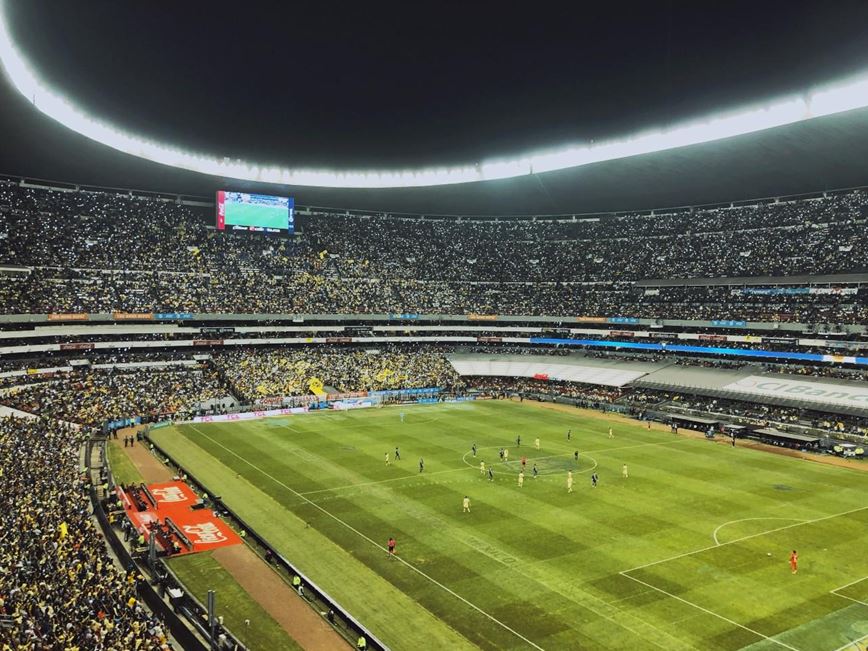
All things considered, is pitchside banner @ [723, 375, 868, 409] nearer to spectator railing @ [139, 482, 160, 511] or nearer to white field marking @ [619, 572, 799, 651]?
white field marking @ [619, 572, 799, 651]

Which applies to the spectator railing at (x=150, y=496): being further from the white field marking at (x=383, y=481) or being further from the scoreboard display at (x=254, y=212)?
the scoreboard display at (x=254, y=212)

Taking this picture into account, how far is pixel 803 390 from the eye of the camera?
65.4 metres

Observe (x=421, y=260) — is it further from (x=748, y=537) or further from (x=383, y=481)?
(x=748, y=537)

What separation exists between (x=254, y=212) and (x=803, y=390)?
71.8 m

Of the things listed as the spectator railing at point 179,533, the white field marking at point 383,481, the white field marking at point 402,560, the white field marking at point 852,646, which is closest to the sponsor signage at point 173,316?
the white field marking at point 402,560

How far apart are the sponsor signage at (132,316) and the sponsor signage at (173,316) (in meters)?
0.87

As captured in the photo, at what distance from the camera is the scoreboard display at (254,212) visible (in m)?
91.8

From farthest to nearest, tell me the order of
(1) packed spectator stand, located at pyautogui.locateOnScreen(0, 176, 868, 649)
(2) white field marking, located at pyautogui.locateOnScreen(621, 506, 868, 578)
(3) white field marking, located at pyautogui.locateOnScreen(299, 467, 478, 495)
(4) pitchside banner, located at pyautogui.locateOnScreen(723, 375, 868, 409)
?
(1) packed spectator stand, located at pyautogui.locateOnScreen(0, 176, 868, 649), (4) pitchside banner, located at pyautogui.locateOnScreen(723, 375, 868, 409), (3) white field marking, located at pyautogui.locateOnScreen(299, 467, 478, 495), (2) white field marking, located at pyautogui.locateOnScreen(621, 506, 868, 578)

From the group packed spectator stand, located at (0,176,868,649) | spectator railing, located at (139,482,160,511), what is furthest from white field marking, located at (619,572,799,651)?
packed spectator stand, located at (0,176,868,649)

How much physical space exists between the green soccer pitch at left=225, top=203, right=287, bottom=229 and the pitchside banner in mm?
63462

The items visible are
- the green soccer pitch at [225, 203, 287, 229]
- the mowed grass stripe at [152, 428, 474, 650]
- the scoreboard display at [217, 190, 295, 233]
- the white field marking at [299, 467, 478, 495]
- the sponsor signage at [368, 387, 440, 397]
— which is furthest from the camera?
the green soccer pitch at [225, 203, 287, 229]

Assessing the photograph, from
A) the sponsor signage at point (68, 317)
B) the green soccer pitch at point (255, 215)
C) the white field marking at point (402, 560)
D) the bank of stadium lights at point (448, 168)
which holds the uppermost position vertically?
the bank of stadium lights at point (448, 168)

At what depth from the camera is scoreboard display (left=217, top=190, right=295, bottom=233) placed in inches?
3612

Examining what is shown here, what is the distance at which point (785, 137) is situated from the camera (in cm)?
6019
